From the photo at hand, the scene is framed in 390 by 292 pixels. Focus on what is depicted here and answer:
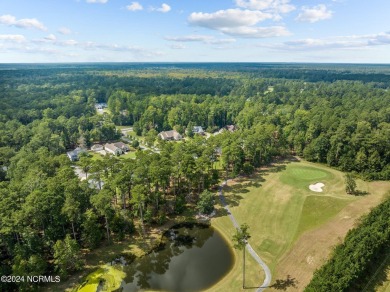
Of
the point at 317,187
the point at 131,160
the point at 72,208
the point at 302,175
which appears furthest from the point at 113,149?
the point at 317,187

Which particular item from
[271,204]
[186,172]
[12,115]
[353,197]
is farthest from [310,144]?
[12,115]

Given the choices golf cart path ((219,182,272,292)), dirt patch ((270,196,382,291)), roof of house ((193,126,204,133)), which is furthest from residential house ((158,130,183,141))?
dirt patch ((270,196,382,291))

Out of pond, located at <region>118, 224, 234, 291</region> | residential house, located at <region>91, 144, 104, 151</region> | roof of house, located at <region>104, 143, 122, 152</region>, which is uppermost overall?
roof of house, located at <region>104, 143, 122, 152</region>

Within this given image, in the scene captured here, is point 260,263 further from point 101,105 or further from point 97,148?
point 101,105

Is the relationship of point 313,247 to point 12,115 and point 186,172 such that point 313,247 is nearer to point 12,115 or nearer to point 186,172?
point 186,172

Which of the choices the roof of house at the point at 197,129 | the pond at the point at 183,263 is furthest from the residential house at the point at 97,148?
the pond at the point at 183,263

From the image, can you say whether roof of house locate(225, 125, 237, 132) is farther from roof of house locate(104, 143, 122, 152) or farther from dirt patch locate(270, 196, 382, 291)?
dirt patch locate(270, 196, 382, 291)
